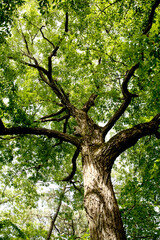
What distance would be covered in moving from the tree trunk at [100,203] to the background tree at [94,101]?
0.05ft

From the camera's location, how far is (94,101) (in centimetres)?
771

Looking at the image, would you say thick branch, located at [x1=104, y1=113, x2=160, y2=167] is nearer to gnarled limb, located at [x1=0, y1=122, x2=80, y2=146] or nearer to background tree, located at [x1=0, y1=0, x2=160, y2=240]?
background tree, located at [x1=0, y1=0, x2=160, y2=240]

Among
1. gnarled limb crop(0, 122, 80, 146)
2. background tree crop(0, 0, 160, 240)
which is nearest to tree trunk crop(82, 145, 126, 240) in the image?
background tree crop(0, 0, 160, 240)

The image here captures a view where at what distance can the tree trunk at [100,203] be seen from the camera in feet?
7.48

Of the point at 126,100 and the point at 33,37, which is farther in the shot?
the point at 33,37

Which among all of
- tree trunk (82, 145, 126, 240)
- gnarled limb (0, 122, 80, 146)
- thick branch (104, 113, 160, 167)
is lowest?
tree trunk (82, 145, 126, 240)

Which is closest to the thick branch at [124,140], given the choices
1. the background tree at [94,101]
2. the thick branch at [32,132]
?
the background tree at [94,101]

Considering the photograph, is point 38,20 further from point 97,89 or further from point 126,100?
point 126,100

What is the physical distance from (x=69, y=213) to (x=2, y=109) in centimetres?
839

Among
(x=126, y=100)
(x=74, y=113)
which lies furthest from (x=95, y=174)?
(x=74, y=113)

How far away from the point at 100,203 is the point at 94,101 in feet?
18.5

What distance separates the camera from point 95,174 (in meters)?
3.19

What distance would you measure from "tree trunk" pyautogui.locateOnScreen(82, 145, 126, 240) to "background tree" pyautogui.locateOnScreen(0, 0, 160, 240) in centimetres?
1

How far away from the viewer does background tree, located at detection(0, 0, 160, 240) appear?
315 cm
